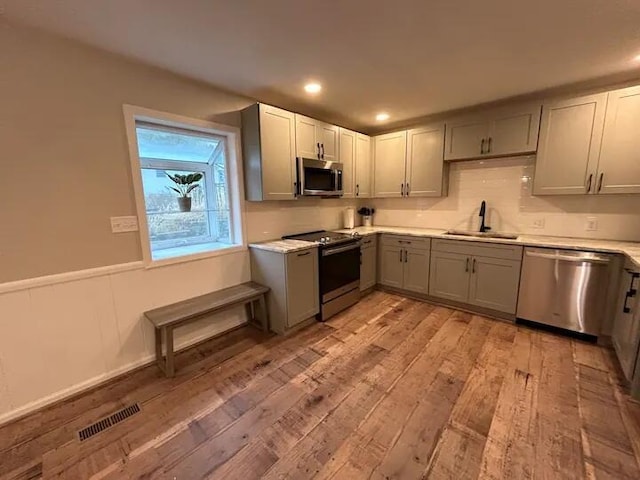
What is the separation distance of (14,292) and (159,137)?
1.55 metres

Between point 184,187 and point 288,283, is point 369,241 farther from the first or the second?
point 184,187

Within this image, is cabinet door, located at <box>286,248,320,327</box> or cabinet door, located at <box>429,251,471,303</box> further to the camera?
cabinet door, located at <box>429,251,471,303</box>

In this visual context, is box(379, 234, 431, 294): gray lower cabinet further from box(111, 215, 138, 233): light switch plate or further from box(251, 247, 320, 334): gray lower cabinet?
box(111, 215, 138, 233): light switch plate

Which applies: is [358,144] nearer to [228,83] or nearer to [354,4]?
[228,83]

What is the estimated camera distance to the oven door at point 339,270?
3070mm

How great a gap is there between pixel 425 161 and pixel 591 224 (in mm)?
1858

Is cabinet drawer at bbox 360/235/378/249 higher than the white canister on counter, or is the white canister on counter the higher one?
the white canister on counter

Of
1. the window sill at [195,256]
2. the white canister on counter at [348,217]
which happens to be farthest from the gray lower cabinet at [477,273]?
the window sill at [195,256]

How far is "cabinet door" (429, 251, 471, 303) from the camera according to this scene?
3234mm

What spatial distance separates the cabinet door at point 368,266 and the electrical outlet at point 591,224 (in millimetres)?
2289

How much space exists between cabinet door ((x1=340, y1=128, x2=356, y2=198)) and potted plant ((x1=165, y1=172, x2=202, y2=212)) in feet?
5.99

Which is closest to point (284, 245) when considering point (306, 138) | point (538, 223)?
point (306, 138)

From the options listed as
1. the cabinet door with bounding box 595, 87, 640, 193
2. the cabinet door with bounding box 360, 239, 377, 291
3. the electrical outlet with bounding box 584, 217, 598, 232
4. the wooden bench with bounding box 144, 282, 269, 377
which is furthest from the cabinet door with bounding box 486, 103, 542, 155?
the wooden bench with bounding box 144, 282, 269, 377

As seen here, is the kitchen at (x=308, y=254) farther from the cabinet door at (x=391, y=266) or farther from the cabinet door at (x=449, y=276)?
the cabinet door at (x=391, y=266)
